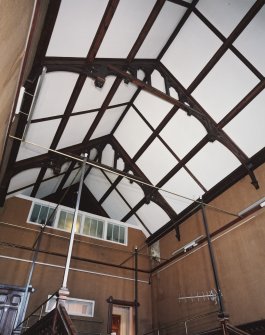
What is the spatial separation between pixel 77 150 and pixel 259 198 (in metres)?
5.36

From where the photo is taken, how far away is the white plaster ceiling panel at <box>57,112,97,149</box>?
267 inches

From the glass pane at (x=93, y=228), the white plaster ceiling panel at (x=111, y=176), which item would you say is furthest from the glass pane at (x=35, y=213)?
the white plaster ceiling panel at (x=111, y=176)

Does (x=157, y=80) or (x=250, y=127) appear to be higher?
(x=157, y=80)

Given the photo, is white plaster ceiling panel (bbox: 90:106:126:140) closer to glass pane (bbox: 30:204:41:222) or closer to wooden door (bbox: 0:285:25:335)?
glass pane (bbox: 30:204:41:222)

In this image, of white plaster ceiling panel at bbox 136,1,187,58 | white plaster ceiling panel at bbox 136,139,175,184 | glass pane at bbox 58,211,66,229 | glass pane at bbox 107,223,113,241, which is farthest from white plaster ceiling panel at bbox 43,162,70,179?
white plaster ceiling panel at bbox 136,1,187,58

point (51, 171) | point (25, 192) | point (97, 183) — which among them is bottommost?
point (25, 192)

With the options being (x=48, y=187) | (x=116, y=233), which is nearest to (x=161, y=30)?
(x=48, y=187)

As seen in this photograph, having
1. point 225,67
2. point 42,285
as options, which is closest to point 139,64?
point 225,67

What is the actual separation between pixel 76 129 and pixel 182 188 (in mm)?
3673

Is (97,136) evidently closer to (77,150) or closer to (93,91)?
(77,150)

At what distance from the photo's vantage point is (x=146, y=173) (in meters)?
8.55

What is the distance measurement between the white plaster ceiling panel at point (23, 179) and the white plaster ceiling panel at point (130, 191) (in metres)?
2.94

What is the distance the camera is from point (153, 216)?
9305 millimetres

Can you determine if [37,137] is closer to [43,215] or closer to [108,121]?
Answer: [108,121]
